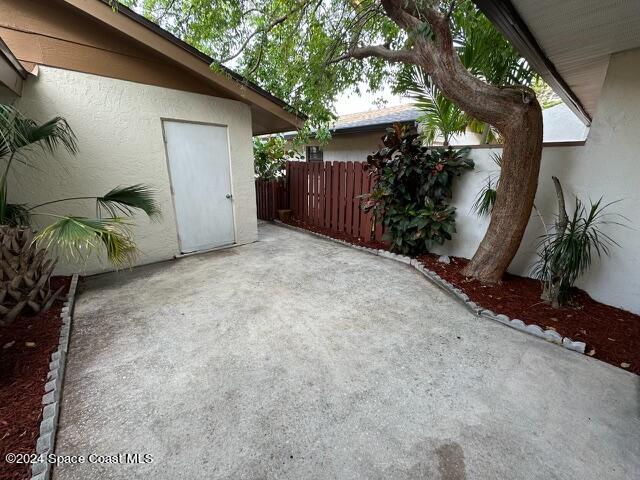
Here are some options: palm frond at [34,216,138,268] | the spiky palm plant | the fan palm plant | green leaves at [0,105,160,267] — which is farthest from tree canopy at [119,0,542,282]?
palm frond at [34,216,138,268]

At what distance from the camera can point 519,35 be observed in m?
2.45

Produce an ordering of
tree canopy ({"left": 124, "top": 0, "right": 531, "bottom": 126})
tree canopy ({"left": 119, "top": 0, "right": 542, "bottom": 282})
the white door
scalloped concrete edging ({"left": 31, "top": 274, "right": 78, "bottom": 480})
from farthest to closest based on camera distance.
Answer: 1. the white door
2. tree canopy ({"left": 124, "top": 0, "right": 531, "bottom": 126})
3. tree canopy ({"left": 119, "top": 0, "right": 542, "bottom": 282})
4. scalloped concrete edging ({"left": 31, "top": 274, "right": 78, "bottom": 480})

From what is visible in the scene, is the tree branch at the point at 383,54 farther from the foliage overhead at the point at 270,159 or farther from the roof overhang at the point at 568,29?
the foliage overhead at the point at 270,159

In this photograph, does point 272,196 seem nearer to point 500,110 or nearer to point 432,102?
point 432,102

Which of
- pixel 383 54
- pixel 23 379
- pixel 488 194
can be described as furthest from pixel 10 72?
pixel 488 194

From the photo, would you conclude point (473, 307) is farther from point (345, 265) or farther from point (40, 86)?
point (40, 86)

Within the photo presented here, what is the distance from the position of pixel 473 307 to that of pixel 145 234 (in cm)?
470

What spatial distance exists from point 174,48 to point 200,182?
193cm

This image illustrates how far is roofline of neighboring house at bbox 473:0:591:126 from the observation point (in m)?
2.10

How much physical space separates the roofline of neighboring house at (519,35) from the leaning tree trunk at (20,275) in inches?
167

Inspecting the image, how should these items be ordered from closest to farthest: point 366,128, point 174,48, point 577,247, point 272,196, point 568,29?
point 568,29
point 577,247
point 174,48
point 366,128
point 272,196

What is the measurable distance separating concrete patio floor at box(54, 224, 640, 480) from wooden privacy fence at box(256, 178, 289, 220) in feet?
16.1

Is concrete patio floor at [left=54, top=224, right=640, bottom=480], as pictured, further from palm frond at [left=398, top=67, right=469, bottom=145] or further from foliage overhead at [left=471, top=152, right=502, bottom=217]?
palm frond at [left=398, top=67, right=469, bottom=145]

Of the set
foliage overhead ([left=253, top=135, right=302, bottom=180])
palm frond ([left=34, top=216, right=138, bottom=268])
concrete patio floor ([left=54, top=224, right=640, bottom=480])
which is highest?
foliage overhead ([left=253, top=135, right=302, bottom=180])
